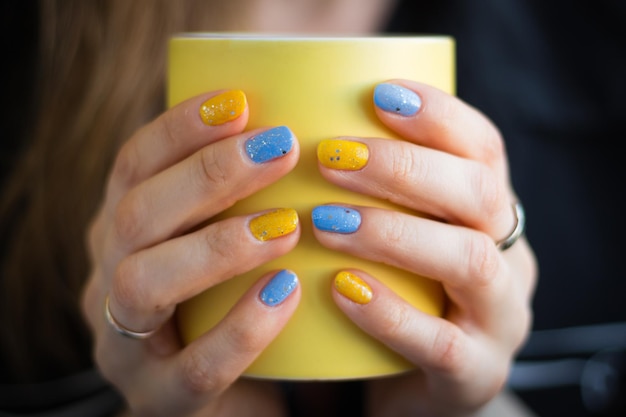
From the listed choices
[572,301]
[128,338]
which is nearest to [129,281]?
[128,338]

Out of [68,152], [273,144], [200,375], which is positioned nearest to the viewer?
[273,144]

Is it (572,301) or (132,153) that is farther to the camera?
(572,301)

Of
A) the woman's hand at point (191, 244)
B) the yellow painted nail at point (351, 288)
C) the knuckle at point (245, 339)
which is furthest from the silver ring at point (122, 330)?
the yellow painted nail at point (351, 288)

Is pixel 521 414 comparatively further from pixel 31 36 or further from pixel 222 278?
pixel 31 36

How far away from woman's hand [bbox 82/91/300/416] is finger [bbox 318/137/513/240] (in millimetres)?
46

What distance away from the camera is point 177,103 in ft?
2.10

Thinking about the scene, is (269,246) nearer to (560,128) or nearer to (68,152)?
(68,152)

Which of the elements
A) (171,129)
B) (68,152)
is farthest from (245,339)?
(68,152)

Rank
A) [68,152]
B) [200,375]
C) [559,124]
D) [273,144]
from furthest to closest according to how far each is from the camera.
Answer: [559,124] → [68,152] → [200,375] → [273,144]

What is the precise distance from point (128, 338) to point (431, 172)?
372 millimetres

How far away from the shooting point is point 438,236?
63 cm

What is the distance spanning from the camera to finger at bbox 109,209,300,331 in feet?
1.92

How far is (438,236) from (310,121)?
0.17 m

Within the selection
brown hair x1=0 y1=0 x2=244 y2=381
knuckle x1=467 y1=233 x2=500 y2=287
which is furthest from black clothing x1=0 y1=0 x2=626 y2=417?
knuckle x1=467 y1=233 x2=500 y2=287
